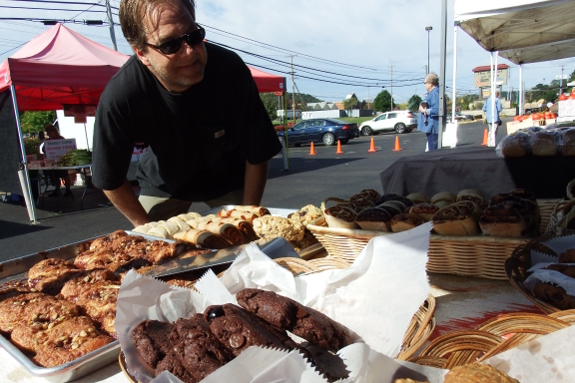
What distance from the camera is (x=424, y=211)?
1.80 metres

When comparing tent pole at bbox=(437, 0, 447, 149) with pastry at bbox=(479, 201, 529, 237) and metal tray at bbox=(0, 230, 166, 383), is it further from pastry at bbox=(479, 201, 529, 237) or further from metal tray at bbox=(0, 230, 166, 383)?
metal tray at bbox=(0, 230, 166, 383)

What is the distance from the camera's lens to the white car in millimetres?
27656

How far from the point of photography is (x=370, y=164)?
42.4 ft

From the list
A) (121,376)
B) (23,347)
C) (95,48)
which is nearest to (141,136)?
(23,347)

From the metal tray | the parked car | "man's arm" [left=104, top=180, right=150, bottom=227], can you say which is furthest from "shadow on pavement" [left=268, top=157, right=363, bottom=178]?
the metal tray

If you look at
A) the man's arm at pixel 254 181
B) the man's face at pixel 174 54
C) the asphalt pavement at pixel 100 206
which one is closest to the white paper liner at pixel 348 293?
the man's face at pixel 174 54

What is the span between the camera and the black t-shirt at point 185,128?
216 cm

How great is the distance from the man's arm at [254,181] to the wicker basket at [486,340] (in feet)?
6.06

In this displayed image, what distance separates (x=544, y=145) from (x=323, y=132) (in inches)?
759

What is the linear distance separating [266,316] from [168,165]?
1645 millimetres

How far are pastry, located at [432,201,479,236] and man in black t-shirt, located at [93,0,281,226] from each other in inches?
48.8

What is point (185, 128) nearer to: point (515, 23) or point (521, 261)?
point (521, 261)

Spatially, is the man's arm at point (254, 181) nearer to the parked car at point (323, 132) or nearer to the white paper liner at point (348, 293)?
the white paper liner at point (348, 293)

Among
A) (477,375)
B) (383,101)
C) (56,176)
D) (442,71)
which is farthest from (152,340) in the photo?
(383,101)
